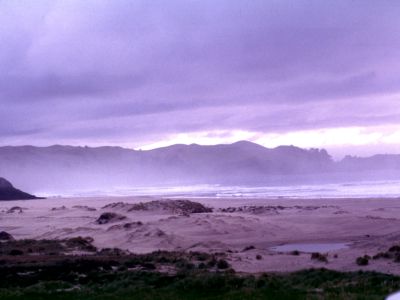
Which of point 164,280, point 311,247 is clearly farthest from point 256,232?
point 164,280

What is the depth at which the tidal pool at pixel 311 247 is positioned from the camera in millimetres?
29842

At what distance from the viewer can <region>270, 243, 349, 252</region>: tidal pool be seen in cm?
2984

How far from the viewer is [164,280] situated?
19.1m

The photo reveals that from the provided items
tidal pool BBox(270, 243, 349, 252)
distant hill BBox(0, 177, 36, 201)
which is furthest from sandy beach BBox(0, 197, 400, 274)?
distant hill BBox(0, 177, 36, 201)

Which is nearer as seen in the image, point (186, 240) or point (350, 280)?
point (350, 280)

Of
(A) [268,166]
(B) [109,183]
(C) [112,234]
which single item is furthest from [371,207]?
(A) [268,166]

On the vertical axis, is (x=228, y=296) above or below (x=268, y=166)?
below

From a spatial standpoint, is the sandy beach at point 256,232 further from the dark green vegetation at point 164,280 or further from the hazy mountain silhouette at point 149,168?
the hazy mountain silhouette at point 149,168

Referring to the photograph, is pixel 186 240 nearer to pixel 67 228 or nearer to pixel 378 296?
pixel 67 228

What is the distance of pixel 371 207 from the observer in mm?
49500

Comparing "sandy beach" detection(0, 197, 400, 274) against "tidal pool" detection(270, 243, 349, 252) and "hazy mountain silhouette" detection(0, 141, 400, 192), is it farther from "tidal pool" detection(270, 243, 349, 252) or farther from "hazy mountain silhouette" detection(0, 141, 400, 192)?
"hazy mountain silhouette" detection(0, 141, 400, 192)

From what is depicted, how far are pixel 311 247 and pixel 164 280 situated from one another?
44.9 ft

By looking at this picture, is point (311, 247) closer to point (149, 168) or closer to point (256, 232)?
point (256, 232)

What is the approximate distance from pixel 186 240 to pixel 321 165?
495 feet
